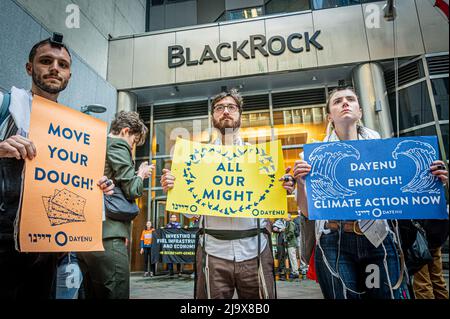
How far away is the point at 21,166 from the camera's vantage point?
1.45m

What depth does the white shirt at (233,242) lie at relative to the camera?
67.5 inches

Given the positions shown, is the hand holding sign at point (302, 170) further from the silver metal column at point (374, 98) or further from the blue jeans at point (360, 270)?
the silver metal column at point (374, 98)

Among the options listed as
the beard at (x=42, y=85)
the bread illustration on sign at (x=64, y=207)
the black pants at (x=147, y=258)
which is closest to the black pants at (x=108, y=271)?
the bread illustration on sign at (x=64, y=207)

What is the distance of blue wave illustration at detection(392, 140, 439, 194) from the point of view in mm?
1551

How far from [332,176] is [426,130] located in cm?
710

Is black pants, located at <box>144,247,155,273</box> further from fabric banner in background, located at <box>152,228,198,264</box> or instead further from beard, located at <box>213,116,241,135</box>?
beard, located at <box>213,116,241,135</box>

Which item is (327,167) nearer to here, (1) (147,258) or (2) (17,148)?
(2) (17,148)

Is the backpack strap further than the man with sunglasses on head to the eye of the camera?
No

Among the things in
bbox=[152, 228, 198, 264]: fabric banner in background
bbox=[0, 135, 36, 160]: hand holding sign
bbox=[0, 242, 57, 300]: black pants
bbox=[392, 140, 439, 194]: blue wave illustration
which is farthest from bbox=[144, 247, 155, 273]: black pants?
bbox=[392, 140, 439, 194]: blue wave illustration

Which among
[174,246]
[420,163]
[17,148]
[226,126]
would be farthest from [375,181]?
[174,246]

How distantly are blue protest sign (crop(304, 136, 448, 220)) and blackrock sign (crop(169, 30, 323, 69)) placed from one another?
6903 mm

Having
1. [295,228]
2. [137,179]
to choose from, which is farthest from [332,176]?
[295,228]

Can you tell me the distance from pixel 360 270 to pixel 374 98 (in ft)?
23.2
